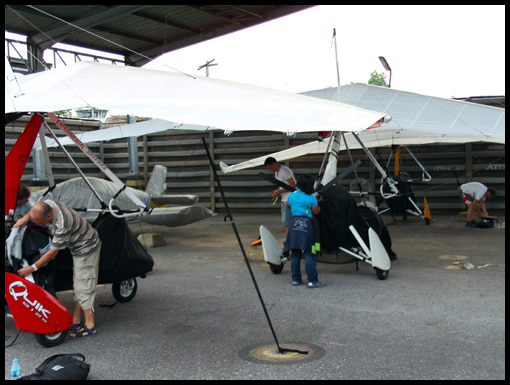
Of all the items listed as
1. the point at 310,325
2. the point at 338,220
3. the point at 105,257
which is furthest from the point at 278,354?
the point at 338,220

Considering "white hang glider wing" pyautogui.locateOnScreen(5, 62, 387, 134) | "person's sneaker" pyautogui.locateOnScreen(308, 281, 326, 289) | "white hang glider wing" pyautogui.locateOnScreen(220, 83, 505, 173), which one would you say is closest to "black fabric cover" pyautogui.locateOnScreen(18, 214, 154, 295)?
"white hang glider wing" pyautogui.locateOnScreen(5, 62, 387, 134)

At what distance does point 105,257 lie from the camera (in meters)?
5.30

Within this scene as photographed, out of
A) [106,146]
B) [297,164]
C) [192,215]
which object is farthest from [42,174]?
[297,164]

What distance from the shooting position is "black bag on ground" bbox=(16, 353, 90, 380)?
11.6ft

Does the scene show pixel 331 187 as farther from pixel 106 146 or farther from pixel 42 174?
pixel 106 146

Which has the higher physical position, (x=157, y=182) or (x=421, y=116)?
(x=421, y=116)

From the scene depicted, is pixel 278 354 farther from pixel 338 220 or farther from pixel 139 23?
pixel 139 23

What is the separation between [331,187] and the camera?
7.04m

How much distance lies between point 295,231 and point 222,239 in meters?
4.89

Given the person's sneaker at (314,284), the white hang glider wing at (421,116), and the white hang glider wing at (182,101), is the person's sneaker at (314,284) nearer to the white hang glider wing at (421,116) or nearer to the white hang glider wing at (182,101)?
the white hang glider wing at (182,101)

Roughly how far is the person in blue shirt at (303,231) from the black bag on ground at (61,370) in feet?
11.0

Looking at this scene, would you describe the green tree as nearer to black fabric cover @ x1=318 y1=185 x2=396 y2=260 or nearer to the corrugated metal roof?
the corrugated metal roof

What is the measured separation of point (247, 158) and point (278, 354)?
39.6 ft

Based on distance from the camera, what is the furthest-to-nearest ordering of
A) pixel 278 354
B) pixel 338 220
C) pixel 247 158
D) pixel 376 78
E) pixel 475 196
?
pixel 376 78, pixel 247 158, pixel 475 196, pixel 338 220, pixel 278 354
